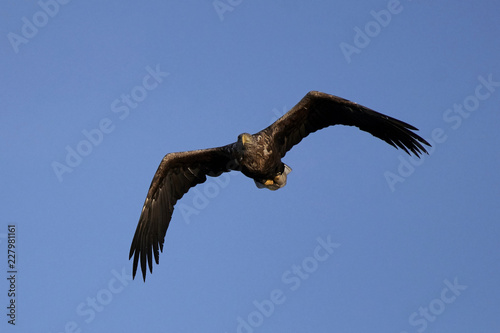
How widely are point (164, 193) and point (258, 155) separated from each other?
199 cm

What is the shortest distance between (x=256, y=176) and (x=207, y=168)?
3.47 ft

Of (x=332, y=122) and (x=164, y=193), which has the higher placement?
(x=164, y=193)

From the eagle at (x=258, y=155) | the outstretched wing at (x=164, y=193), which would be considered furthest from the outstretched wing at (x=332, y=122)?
the outstretched wing at (x=164, y=193)

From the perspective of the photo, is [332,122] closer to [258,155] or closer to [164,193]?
[258,155]

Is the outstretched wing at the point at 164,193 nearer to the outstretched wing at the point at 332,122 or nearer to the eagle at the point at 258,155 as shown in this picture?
the eagle at the point at 258,155

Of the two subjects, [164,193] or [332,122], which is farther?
[164,193]

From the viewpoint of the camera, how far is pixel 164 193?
41.0ft

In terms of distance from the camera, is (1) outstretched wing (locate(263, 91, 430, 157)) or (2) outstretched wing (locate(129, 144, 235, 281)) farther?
(2) outstretched wing (locate(129, 144, 235, 281))

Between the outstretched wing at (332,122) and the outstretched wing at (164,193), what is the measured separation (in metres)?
1.23

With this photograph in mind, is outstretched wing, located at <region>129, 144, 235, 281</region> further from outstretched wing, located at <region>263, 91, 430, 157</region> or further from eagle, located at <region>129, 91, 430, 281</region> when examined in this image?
outstretched wing, located at <region>263, 91, 430, 157</region>

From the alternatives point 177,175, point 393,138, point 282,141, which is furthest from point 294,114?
point 177,175

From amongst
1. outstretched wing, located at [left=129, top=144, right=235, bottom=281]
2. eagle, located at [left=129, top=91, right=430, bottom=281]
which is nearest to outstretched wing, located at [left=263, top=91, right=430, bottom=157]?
eagle, located at [left=129, top=91, right=430, bottom=281]

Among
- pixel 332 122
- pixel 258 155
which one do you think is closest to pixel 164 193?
pixel 258 155

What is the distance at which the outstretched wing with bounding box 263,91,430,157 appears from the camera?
11062 millimetres
